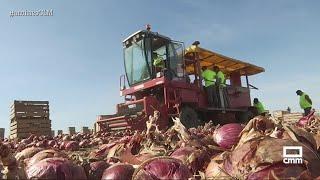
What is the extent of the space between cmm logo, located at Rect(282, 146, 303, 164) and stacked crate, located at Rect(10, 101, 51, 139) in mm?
19754

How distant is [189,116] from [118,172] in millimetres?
11778

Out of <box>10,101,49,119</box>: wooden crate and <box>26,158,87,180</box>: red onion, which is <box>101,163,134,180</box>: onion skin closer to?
<box>26,158,87,180</box>: red onion

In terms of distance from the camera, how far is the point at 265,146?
6.10 ft

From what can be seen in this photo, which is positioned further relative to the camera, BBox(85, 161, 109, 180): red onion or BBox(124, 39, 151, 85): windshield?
BBox(124, 39, 151, 85): windshield

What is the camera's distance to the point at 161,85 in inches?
539

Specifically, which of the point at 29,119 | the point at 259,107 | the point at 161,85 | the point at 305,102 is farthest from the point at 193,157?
the point at 29,119

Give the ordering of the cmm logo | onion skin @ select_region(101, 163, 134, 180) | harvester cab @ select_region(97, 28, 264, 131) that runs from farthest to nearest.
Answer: harvester cab @ select_region(97, 28, 264, 131) < onion skin @ select_region(101, 163, 134, 180) < the cmm logo

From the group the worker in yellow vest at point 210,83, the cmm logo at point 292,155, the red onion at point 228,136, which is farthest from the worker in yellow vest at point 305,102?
the cmm logo at point 292,155

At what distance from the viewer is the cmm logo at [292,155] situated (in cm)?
175

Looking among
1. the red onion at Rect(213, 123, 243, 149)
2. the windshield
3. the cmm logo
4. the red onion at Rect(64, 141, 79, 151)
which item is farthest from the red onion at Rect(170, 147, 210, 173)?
the windshield

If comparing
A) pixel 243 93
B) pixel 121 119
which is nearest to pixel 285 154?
pixel 121 119

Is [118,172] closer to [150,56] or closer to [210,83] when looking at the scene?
[150,56]

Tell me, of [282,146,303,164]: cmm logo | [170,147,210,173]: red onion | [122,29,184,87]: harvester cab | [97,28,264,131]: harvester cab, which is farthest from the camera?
[122,29,184,87]: harvester cab

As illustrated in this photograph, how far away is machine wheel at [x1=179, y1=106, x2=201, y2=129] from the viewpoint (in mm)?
13453
